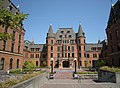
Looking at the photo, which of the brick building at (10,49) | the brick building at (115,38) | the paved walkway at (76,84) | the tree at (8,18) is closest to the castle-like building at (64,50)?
the brick building at (115,38)

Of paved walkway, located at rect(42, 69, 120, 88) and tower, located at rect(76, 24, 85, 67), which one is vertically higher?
tower, located at rect(76, 24, 85, 67)

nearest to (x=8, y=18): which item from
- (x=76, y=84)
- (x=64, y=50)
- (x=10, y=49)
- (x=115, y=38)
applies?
(x=76, y=84)

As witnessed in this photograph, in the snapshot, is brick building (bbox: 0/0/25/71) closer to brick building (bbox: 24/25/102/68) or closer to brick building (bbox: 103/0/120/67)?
brick building (bbox: 24/25/102/68)

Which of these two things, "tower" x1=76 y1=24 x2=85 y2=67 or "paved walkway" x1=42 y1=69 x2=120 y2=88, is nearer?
"paved walkway" x1=42 y1=69 x2=120 y2=88

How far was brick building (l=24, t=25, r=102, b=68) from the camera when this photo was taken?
193 ft

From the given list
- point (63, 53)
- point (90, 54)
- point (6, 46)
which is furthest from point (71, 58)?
point (6, 46)

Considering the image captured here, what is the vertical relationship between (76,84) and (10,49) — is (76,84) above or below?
below

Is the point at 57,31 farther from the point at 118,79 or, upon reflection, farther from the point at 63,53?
the point at 118,79

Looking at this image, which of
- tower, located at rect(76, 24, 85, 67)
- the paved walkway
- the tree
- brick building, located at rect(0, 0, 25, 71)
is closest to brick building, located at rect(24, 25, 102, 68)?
tower, located at rect(76, 24, 85, 67)

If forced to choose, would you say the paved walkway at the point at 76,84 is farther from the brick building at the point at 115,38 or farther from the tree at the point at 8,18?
the brick building at the point at 115,38

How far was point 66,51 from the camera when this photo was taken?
60094 mm

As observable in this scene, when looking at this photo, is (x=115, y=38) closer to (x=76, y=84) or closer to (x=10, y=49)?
(x=76, y=84)

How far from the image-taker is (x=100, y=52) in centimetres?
6156

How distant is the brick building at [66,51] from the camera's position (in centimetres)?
5869
